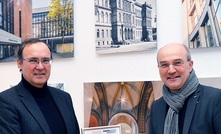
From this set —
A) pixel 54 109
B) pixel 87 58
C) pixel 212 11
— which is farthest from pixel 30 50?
pixel 212 11

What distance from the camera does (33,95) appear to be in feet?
4.55

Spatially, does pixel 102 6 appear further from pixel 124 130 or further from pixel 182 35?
pixel 124 130

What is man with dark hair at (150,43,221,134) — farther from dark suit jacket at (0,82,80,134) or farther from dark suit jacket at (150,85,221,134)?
dark suit jacket at (0,82,80,134)

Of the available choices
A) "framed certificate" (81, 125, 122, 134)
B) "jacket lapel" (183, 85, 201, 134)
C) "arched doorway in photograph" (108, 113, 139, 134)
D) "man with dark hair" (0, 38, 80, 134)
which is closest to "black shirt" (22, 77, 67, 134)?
"man with dark hair" (0, 38, 80, 134)

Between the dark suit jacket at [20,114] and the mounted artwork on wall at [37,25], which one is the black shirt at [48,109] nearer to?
the dark suit jacket at [20,114]

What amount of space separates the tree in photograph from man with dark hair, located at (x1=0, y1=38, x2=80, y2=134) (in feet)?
2.06

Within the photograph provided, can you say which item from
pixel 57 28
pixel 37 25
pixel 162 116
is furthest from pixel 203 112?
pixel 37 25

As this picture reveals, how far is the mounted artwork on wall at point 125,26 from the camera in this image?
176 centimetres

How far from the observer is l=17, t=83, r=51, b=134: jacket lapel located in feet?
4.21

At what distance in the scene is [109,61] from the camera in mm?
1871

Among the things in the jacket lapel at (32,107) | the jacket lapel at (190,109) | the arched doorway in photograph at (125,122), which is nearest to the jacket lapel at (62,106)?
the jacket lapel at (32,107)

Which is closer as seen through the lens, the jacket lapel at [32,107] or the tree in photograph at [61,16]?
the jacket lapel at [32,107]

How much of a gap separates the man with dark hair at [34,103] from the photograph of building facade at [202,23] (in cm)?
88

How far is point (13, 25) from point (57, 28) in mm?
430
